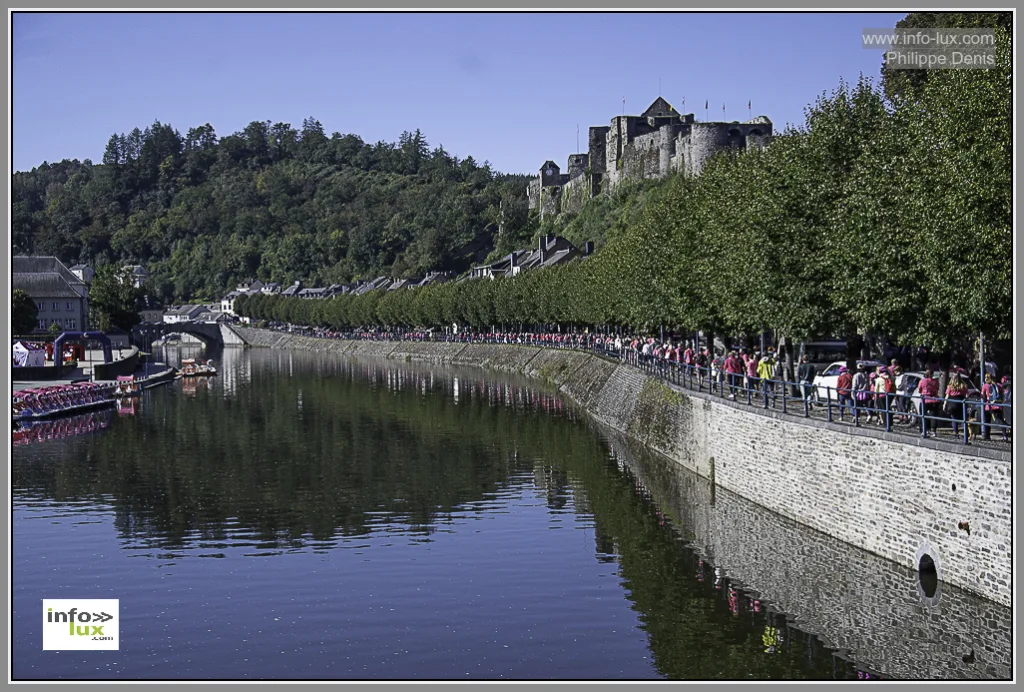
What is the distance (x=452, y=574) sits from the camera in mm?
30766

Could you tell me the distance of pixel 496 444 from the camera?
57.3 m

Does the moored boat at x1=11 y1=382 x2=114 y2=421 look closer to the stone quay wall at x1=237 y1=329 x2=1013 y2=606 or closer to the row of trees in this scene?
the row of trees

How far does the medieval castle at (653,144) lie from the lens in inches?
5728

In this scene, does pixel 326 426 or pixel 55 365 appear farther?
Answer: pixel 55 365

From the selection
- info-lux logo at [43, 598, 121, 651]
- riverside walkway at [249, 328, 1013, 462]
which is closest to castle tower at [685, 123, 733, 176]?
riverside walkway at [249, 328, 1013, 462]

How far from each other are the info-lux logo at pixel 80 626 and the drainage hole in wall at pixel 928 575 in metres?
16.0

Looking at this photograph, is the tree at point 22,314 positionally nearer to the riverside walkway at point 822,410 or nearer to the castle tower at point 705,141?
the riverside walkway at point 822,410

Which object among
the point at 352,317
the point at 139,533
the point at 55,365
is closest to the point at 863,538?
the point at 139,533

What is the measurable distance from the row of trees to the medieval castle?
75.0m

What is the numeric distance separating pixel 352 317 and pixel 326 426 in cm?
13056

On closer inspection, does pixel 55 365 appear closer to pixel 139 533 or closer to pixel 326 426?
pixel 326 426

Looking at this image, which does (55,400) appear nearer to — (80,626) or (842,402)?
(842,402)

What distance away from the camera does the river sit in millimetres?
23625

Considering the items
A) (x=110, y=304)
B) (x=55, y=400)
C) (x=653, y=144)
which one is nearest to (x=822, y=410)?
(x=55, y=400)
